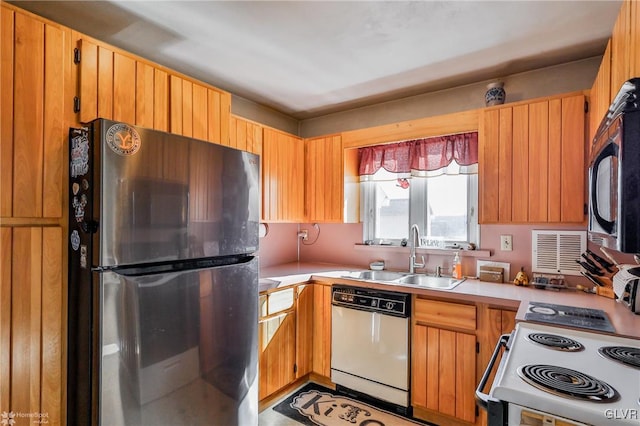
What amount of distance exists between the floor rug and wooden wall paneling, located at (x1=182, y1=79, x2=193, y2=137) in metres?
2.01

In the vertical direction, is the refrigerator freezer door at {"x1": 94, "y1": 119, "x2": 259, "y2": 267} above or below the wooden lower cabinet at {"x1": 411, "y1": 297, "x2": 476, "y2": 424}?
above

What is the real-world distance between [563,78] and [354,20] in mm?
1595

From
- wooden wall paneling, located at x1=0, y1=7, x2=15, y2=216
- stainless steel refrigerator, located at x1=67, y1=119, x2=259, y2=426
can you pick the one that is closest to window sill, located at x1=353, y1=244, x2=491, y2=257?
stainless steel refrigerator, located at x1=67, y1=119, x2=259, y2=426

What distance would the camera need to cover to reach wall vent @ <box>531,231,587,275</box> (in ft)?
7.11

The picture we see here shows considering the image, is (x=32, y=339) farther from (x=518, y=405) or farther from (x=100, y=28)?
(x=518, y=405)

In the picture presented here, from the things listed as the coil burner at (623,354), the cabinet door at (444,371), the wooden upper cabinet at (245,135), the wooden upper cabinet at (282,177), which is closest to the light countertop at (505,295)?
the coil burner at (623,354)

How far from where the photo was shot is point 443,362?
2066 millimetres

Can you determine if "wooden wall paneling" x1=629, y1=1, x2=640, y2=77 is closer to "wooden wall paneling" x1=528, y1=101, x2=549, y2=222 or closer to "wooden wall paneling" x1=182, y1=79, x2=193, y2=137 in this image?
"wooden wall paneling" x1=528, y1=101, x2=549, y2=222

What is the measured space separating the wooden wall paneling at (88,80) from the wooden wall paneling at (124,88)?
0.26 feet

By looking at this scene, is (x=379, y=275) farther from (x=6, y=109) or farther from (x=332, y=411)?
(x=6, y=109)

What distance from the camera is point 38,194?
1.32 meters

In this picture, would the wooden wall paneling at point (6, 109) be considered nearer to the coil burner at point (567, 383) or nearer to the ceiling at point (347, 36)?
the ceiling at point (347, 36)

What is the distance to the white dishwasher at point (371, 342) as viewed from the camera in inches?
87.0

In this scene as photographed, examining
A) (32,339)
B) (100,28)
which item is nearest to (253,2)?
(100,28)
